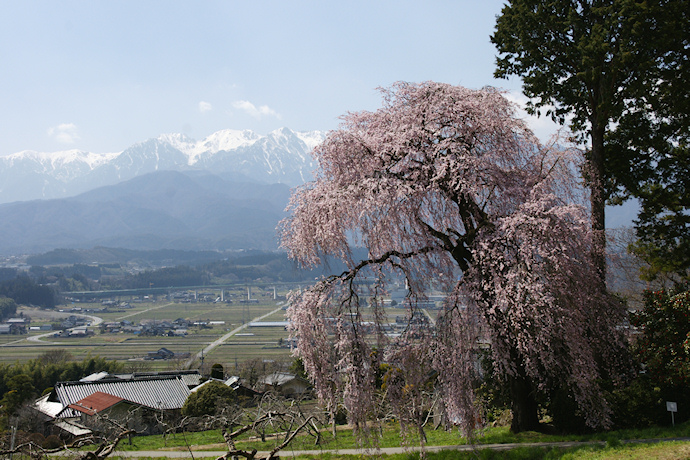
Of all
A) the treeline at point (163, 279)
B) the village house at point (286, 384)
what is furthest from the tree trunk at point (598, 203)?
the treeline at point (163, 279)

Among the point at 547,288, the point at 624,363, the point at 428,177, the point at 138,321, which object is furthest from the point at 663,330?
the point at 138,321

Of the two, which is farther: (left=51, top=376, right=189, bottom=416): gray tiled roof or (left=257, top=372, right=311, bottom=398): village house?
(left=257, top=372, right=311, bottom=398): village house

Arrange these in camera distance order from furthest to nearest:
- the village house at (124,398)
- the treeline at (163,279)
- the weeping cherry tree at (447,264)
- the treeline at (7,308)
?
the treeline at (163,279) → the treeline at (7,308) → the village house at (124,398) → the weeping cherry tree at (447,264)

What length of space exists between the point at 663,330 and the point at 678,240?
22.8 feet

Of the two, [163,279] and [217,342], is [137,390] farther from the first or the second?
[163,279]

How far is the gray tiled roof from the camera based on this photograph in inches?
1348

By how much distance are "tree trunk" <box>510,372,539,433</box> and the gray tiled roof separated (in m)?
27.4

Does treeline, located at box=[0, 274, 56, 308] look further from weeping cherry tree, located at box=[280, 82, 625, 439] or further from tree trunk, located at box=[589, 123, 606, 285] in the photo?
tree trunk, located at box=[589, 123, 606, 285]

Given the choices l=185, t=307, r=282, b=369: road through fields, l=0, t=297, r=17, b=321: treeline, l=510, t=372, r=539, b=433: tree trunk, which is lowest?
l=185, t=307, r=282, b=369: road through fields

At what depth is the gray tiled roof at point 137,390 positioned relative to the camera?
34250 millimetres

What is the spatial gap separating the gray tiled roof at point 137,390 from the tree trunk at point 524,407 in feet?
89.8

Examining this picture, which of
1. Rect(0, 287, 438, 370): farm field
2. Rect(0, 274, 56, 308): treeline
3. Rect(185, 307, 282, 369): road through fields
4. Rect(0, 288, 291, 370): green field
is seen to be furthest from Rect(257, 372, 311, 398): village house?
Rect(0, 274, 56, 308): treeline

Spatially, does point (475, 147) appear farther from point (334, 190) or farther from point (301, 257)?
point (301, 257)

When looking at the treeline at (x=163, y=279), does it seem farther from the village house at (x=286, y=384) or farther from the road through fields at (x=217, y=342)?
the village house at (x=286, y=384)
